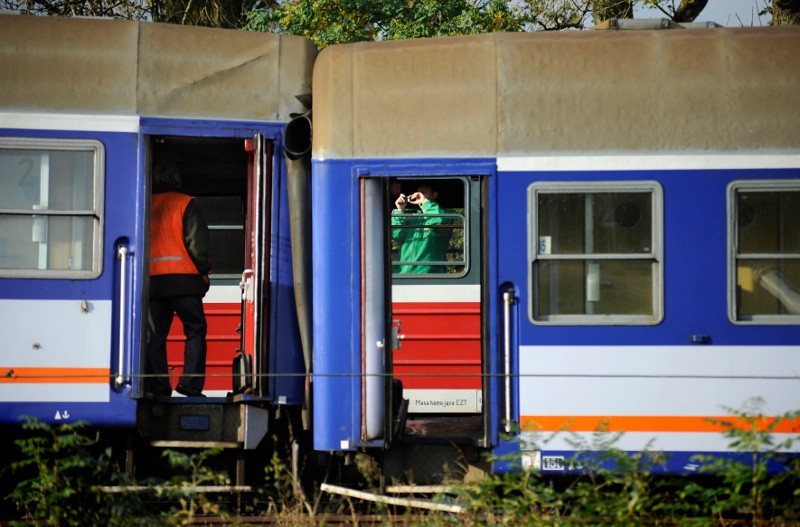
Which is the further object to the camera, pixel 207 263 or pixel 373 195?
pixel 207 263

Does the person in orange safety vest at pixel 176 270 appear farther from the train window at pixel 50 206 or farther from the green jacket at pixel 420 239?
the green jacket at pixel 420 239

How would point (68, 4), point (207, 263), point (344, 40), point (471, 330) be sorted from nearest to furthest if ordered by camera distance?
1. point (207, 263)
2. point (471, 330)
3. point (344, 40)
4. point (68, 4)

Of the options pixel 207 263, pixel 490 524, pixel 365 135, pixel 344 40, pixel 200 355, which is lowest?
pixel 490 524

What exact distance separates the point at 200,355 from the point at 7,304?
4.73ft

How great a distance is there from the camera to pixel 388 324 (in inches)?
309

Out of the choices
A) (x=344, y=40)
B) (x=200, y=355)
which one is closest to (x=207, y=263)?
(x=200, y=355)

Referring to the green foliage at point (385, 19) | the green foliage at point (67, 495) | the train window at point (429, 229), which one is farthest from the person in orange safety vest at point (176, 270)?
the green foliage at point (385, 19)

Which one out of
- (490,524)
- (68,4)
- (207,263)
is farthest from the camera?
(68,4)

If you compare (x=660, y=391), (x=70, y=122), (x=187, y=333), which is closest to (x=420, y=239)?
(x=187, y=333)

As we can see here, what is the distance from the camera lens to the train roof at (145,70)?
7949 millimetres

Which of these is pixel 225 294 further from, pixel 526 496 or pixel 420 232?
pixel 526 496

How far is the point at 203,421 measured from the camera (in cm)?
810

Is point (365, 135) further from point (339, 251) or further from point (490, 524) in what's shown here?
point (490, 524)

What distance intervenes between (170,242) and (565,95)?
9.94ft
